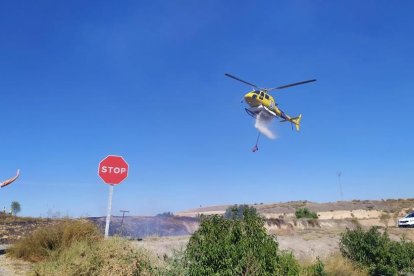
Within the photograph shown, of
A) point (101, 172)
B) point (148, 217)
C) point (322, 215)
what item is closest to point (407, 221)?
point (322, 215)

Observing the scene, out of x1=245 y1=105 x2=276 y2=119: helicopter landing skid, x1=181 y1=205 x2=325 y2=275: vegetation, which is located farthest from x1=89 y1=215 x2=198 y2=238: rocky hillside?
x1=181 y1=205 x2=325 y2=275: vegetation

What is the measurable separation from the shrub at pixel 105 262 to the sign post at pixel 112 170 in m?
3.40

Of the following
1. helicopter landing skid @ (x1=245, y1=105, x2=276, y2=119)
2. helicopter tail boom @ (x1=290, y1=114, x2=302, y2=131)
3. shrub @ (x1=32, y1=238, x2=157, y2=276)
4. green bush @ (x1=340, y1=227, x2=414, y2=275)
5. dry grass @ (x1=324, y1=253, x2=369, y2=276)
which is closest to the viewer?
shrub @ (x1=32, y1=238, x2=157, y2=276)

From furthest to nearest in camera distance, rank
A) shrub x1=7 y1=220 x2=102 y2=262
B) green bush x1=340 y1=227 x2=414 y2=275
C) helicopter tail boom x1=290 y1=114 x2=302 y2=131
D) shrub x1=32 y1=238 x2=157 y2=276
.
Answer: helicopter tail boom x1=290 y1=114 x2=302 y2=131 < green bush x1=340 y1=227 x2=414 y2=275 < shrub x1=7 y1=220 x2=102 y2=262 < shrub x1=32 y1=238 x2=157 y2=276

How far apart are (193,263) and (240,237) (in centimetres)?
112

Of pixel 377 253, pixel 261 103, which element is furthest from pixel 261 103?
pixel 377 253

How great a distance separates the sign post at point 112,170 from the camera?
1286 cm

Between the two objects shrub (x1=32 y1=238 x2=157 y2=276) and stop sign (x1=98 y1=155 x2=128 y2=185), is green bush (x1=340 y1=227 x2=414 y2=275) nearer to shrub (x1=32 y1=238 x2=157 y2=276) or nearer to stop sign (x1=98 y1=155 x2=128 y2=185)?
stop sign (x1=98 y1=155 x2=128 y2=185)

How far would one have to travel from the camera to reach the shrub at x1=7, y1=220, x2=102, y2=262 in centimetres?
1171

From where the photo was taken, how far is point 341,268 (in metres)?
16.1

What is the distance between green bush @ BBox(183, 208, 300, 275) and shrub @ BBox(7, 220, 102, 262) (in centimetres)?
432

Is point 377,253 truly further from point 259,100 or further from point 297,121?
point 297,121

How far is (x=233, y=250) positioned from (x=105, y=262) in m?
2.84

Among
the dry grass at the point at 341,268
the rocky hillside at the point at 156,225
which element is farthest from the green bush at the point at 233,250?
the rocky hillside at the point at 156,225
